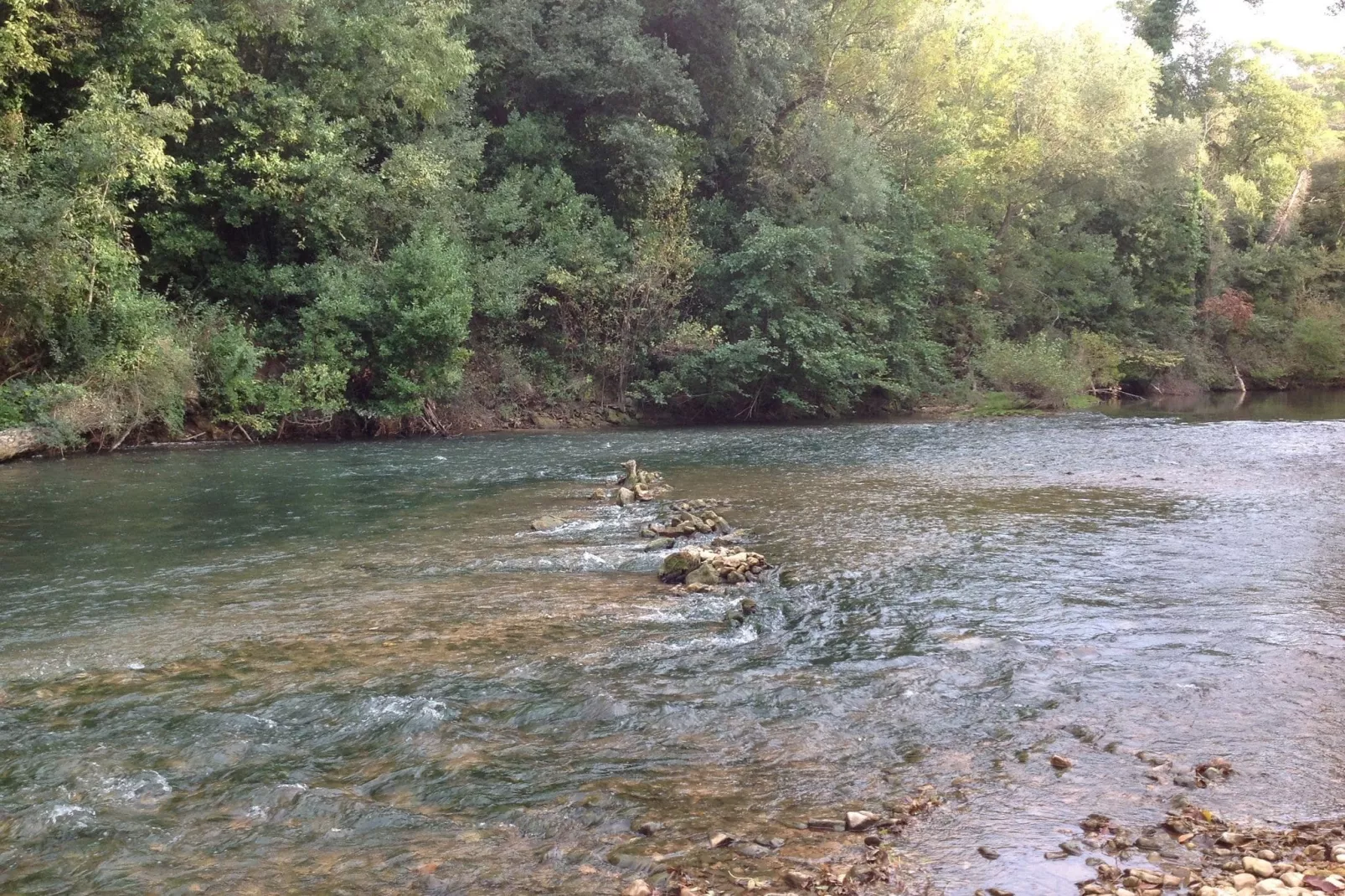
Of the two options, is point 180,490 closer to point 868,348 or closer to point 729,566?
point 729,566

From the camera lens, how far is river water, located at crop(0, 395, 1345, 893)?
15.4 ft

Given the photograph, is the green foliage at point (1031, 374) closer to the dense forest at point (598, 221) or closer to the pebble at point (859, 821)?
the dense forest at point (598, 221)

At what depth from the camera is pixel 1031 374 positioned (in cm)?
3238

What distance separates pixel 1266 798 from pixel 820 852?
2302 millimetres

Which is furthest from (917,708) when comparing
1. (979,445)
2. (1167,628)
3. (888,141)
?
(888,141)

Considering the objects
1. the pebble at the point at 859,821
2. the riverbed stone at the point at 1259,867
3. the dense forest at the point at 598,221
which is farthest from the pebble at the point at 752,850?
the dense forest at the point at 598,221

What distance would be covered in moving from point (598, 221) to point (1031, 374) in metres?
14.9

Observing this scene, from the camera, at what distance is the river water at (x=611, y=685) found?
468 centimetres

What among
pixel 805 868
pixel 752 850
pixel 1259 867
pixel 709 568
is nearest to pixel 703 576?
pixel 709 568

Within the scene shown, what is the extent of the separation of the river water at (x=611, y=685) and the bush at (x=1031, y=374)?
722 inches

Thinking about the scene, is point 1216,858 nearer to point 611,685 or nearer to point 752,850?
point 752,850

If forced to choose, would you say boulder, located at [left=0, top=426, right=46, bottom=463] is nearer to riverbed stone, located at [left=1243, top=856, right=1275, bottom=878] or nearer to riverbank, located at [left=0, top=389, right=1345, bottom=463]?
riverbank, located at [left=0, top=389, right=1345, bottom=463]

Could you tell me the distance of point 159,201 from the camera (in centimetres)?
2403

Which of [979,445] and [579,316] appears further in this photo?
[579,316]
